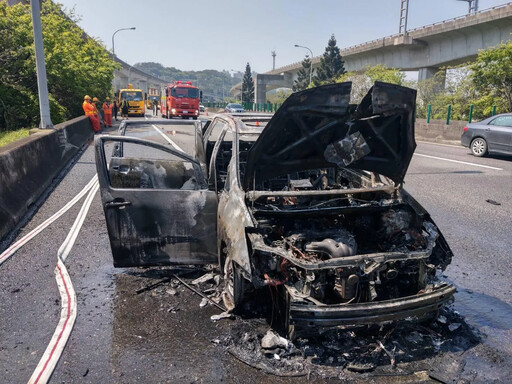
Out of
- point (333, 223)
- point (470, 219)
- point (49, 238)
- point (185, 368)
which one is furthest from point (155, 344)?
point (470, 219)

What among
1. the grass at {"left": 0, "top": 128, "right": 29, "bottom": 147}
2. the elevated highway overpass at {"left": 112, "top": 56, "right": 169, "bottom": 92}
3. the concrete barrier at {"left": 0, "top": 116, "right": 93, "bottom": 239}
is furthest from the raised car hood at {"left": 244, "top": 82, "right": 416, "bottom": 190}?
the elevated highway overpass at {"left": 112, "top": 56, "right": 169, "bottom": 92}

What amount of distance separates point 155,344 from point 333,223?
1.97 metres

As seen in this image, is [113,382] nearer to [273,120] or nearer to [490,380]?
[273,120]

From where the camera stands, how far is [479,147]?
15484mm

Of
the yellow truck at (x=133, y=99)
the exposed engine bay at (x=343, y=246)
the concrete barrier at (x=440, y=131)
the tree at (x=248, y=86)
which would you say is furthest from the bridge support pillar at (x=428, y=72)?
the tree at (x=248, y=86)

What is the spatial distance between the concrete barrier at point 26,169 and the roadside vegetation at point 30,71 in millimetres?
6452

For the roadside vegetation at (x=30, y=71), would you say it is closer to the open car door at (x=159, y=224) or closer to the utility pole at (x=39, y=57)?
the utility pole at (x=39, y=57)

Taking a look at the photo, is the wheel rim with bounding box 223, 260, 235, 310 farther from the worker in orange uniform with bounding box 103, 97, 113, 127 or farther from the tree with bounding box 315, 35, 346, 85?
the tree with bounding box 315, 35, 346, 85

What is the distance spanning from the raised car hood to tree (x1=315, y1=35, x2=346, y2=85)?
52.9 metres

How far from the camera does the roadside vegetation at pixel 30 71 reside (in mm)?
18547

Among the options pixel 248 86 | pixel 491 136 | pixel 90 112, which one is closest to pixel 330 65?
pixel 248 86

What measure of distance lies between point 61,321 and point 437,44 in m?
36.6

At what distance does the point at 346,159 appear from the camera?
162 inches

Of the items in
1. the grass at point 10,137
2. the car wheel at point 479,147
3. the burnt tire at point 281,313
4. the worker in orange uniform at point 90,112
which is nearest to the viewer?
the burnt tire at point 281,313
